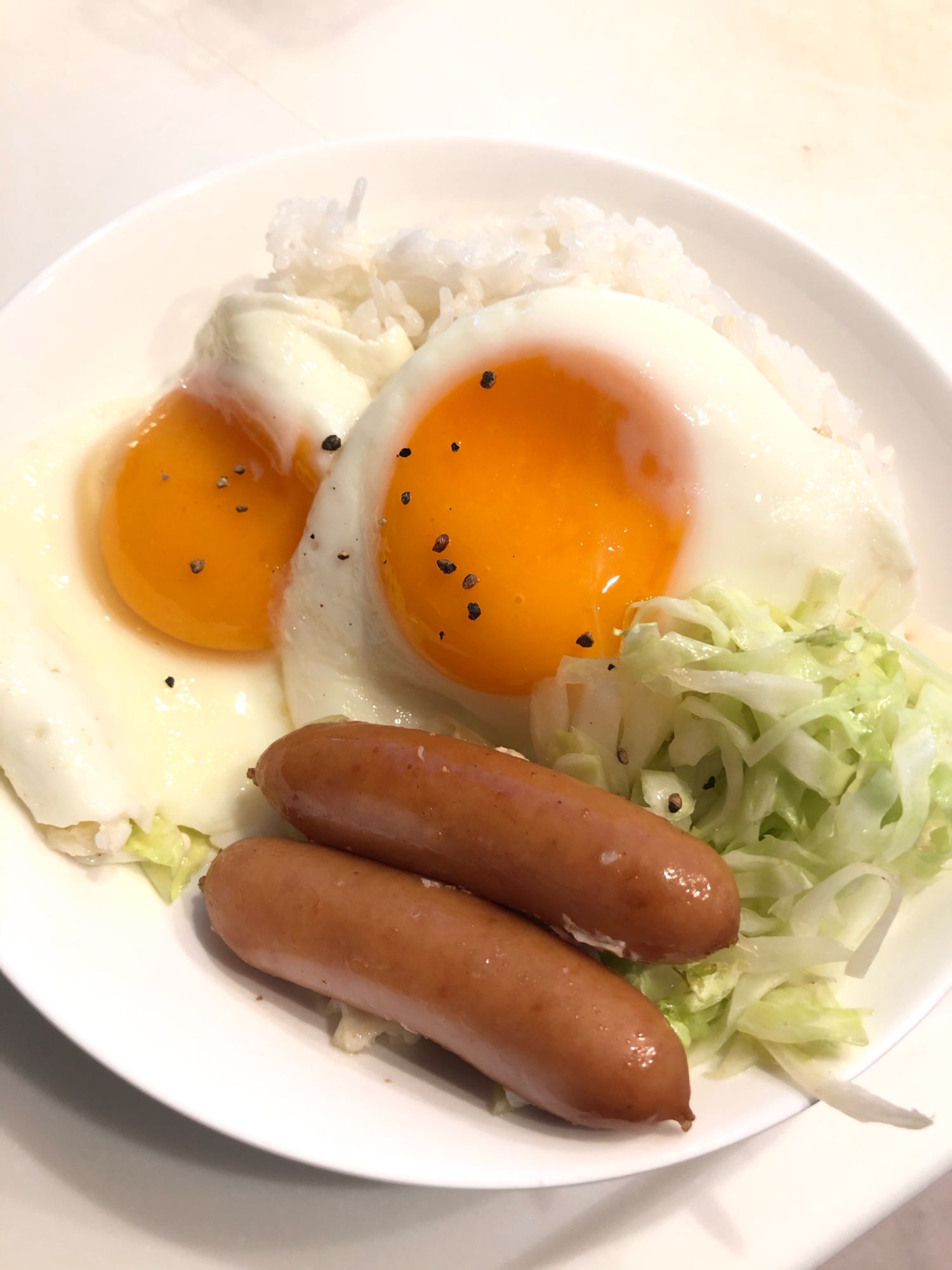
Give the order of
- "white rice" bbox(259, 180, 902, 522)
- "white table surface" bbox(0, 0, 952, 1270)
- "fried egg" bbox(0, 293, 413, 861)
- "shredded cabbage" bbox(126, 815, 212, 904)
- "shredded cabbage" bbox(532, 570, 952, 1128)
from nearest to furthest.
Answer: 1. "shredded cabbage" bbox(532, 570, 952, 1128)
2. "white table surface" bbox(0, 0, 952, 1270)
3. "shredded cabbage" bbox(126, 815, 212, 904)
4. "fried egg" bbox(0, 293, 413, 861)
5. "white rice" bbox(259, 180, 902, 522)

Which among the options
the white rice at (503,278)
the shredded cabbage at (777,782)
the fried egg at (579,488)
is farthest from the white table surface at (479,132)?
the fried egg at (579,488)

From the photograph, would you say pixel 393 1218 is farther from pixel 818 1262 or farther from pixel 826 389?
pixel 826 389

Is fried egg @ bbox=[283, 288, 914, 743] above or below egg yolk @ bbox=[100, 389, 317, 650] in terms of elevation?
above

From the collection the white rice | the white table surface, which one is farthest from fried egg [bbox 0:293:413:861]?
the white table surface

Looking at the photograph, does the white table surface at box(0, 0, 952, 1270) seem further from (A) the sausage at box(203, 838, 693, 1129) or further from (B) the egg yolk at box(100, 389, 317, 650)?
(B) the egg yolk at box(100, 389, 317, 650)

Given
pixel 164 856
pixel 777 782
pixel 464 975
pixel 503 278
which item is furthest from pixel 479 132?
pixel 464 975

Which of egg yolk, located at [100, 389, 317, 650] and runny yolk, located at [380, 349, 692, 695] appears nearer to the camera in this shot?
runny yolk, located at [380, 349, 692, 695]

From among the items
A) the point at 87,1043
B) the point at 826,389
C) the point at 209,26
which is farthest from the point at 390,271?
the point at 87,1043

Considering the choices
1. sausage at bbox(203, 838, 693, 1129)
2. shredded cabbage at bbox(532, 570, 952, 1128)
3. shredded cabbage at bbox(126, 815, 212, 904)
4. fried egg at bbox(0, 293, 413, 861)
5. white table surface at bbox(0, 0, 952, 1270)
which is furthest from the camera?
fried egg at bbox(0, 293, 413, 861)
